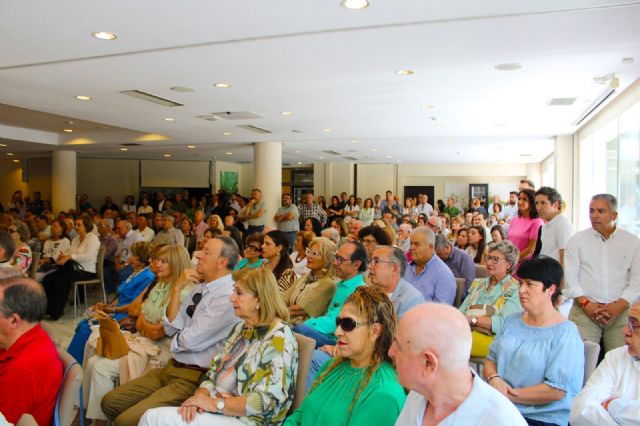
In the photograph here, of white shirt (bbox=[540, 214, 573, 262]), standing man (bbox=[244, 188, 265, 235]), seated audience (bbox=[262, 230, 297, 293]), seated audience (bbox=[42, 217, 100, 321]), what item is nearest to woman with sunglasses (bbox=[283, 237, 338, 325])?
seated audience (bbox=[262, 230, 297, 293])

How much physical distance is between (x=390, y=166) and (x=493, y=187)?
4044 mm

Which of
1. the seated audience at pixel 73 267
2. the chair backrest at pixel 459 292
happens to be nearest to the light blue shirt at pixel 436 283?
the chair backrest at pixel 459 292

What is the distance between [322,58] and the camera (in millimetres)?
4762

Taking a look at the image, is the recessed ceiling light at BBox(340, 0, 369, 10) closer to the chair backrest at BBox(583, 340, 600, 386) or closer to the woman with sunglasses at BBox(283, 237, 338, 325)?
the woman with sunglasses at BBox(283, 237, 338, 325)

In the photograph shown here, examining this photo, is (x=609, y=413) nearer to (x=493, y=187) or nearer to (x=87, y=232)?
(x=87, y=232)

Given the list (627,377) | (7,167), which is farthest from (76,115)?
(7,167)

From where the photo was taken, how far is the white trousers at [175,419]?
257 centimetres

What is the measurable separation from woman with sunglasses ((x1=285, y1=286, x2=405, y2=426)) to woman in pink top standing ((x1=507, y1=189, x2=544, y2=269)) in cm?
374

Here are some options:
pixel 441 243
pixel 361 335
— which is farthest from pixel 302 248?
pixel 361 335

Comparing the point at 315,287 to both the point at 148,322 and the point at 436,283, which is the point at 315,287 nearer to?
the point at 436,283

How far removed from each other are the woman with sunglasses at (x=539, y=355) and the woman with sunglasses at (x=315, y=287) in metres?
1.52

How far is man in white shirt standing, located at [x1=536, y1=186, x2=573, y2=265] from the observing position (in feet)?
16.3

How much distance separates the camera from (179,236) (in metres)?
8.02

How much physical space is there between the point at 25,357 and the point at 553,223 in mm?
4487
